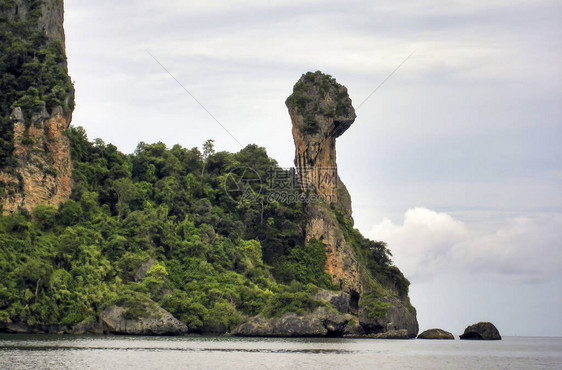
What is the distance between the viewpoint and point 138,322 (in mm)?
70562

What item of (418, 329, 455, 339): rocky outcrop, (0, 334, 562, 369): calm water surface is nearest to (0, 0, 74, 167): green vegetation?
(0, 334, 562, 369): calm water surface

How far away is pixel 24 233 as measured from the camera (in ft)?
248

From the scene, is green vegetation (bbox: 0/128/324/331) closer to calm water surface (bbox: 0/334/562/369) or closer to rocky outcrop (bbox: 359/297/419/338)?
rocky outcrop (bbox: 359/297/419/338)

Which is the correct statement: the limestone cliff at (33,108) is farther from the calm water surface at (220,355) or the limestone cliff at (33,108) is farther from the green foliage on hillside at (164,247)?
the calm water surface at (220,355)

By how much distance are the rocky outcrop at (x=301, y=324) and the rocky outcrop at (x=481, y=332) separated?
83.4 feet

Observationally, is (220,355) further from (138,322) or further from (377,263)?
(377,263)

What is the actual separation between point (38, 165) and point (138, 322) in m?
22.6

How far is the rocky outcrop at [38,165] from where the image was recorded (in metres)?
80.9

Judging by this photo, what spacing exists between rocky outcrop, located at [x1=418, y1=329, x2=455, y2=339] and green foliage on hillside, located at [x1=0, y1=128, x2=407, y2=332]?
5.81 m

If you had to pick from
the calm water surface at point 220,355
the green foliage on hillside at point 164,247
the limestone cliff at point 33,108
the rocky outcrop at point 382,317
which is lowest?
the calm water surface at point 220,355

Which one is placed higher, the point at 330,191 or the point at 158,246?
the point at 330,191

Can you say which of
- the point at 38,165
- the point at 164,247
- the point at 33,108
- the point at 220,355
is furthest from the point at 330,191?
the point at 220,355

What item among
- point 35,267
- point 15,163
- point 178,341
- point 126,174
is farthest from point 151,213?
A: point 178,341

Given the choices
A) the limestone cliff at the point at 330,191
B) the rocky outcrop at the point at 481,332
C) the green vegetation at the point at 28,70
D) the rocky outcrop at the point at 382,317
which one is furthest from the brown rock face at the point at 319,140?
the green vegetation at the point at 28,70
